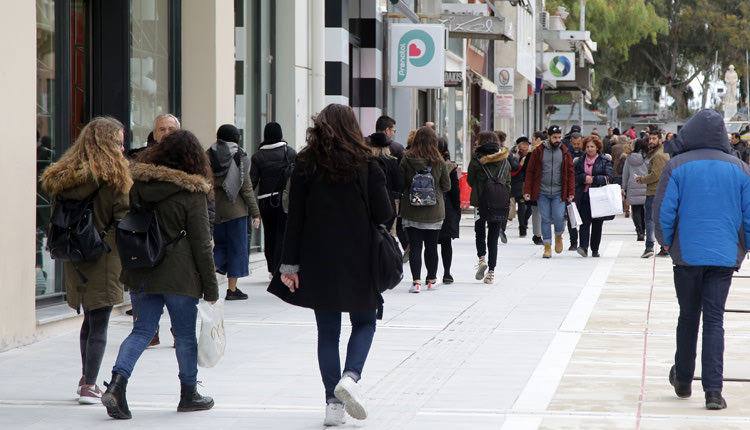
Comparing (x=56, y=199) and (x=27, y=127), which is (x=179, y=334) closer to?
(x=56, y=199)

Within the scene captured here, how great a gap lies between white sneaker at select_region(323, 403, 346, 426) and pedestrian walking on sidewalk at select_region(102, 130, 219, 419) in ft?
2.75

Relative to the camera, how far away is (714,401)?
6762 mm

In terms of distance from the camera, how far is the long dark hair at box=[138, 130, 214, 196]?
677 centimetres

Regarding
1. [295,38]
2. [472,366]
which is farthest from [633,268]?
[472,366]

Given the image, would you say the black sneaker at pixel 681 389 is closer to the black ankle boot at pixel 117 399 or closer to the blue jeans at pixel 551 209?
the black ankle boot at pixel 117 399

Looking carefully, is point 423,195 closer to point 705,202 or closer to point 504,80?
point 705,202

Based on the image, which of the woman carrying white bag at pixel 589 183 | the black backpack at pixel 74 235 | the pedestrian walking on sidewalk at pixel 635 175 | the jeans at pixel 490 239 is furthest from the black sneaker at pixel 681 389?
the pedestrian walking on sidewalk at pixel 635 175

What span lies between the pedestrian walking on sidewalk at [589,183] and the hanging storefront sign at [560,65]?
107ft

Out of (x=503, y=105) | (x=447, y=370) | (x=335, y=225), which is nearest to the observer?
(x=335, y=225)

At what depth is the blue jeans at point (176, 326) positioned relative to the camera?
6.68m

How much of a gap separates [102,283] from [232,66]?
737 centimetres

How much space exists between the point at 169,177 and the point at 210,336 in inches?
36.8

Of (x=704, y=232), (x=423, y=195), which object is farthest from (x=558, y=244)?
(x=704, y=232)

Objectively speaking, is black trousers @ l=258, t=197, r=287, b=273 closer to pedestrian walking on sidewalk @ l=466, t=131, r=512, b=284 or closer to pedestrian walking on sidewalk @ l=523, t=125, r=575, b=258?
pedestrian walking on sidewalk @ l=466, t=131, r=512, b=284
